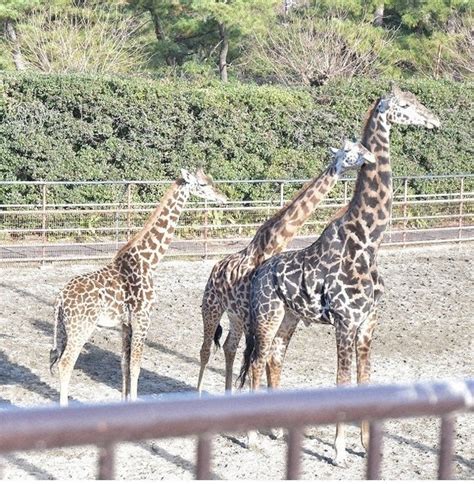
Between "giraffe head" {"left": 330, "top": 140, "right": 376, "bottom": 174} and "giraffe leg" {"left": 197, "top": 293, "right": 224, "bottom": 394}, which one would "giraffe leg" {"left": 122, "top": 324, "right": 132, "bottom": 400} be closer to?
"giraffe leg" {"left": 197, "top": 293, "right": 224, "bottom": 394}

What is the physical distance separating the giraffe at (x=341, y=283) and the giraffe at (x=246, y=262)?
1.02ft

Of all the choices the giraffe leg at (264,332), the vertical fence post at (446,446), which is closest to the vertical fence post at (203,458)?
the vertical fence post at (446,446)

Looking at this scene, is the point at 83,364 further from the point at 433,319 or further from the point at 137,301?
the point at 433,319

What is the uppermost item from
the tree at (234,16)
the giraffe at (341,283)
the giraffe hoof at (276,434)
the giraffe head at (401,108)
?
the tree at (234,16)

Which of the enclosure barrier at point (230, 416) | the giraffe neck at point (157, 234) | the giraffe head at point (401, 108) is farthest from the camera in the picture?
the giraffe neck at point (157, 234)

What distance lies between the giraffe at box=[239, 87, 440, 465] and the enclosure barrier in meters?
5.05

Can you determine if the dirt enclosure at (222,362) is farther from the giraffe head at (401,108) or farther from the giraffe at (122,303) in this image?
the giraffe head at (401,108)

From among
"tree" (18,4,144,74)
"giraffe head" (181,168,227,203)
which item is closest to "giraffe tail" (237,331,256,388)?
"giraffe head" (181,168,227,203)

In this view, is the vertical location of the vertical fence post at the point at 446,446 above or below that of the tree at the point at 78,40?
below

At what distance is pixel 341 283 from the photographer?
7148 millimetres

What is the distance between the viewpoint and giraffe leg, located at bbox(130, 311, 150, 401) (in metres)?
7.82

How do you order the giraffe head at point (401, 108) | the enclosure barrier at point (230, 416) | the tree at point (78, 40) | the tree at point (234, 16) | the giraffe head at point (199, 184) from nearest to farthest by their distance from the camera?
1. the enclosure barrier at point (230, 416)
2. the giraffe head at point (401, 108)
3. the giraffe head at point (199, 184)
4. the tree at point (78, 40)
5. the tree at point (234, 16)

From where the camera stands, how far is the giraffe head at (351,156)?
743cm

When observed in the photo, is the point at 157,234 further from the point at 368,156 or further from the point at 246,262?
the point at 368,156
